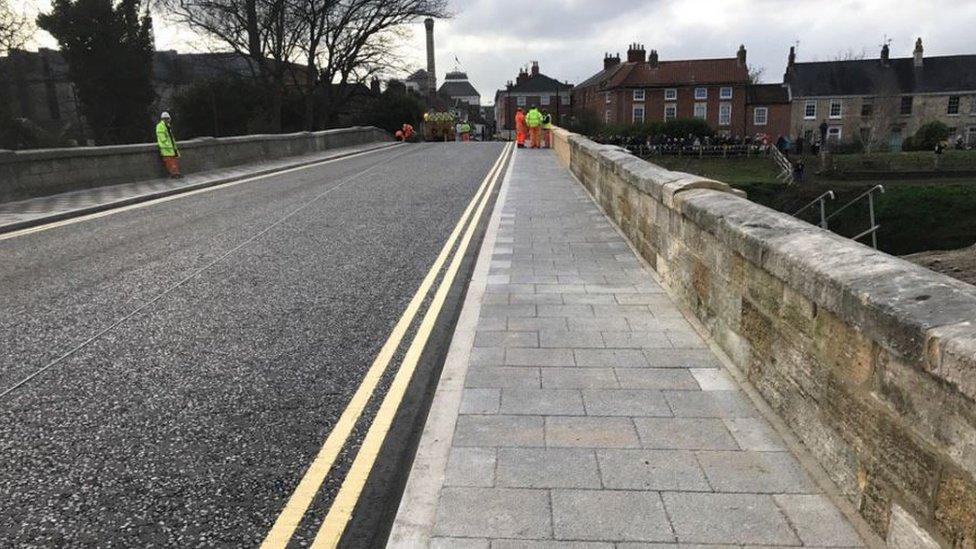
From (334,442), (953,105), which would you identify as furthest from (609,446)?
(953,105)

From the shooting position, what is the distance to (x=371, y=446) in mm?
3684

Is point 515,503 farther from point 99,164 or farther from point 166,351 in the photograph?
point 99,164

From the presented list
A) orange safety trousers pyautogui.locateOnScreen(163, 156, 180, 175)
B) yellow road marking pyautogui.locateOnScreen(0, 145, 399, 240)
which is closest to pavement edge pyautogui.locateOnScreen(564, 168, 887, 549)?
yellow road marking pyautogui.locateOnScreen(0, 145, 399, 240)

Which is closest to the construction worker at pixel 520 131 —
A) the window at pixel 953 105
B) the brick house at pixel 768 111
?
the brick house at pixel 768 111

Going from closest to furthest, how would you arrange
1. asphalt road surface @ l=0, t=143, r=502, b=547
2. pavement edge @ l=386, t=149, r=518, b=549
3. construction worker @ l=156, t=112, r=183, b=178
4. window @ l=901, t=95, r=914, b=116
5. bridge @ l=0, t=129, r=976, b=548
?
1. bridge @ l=0, t=129, r=976, b=548
2. pavement edge @ l=386, t=149, r=518, b=549
3. asphalt road surface @ l=0, t=143, r=502, b=547
4. construction worker @ l=156, t=112, r=183, b=178
5. window @ l=901, t=95, r=914, b=116

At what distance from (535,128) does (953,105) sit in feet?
193

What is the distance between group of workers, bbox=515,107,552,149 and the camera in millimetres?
30281

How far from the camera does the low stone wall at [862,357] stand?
228cm

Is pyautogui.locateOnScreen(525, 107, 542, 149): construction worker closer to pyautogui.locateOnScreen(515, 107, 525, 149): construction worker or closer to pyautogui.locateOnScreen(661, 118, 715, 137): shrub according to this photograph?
pyautogui.locateOnScreen(515, 107, 525, 149): construction worker

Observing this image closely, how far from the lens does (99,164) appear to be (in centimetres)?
1540

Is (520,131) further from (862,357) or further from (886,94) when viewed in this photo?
(886,94)

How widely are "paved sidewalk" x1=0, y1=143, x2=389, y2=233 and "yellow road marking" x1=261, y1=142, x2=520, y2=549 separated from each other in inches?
318

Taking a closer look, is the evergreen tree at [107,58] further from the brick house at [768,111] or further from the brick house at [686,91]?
the brick house at [768,111]

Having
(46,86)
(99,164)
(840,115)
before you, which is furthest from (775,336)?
(840,115)
